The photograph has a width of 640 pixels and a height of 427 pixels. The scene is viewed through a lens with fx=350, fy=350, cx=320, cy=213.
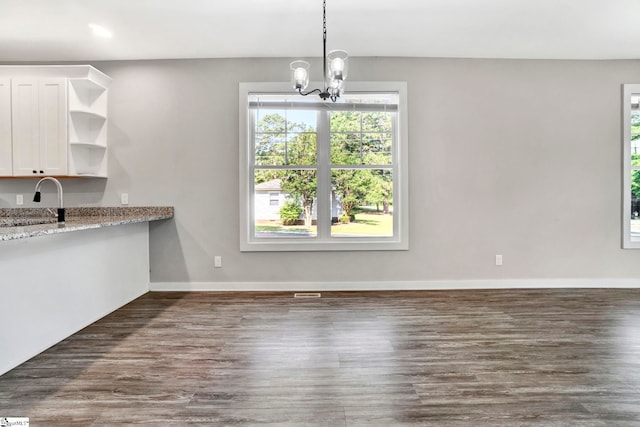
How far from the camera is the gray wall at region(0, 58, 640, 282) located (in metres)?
3.96

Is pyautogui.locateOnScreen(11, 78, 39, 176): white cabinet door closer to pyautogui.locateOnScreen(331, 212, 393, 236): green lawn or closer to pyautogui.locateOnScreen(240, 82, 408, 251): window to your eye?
pyautogui.locateOnScreen(240, 82, 408, 251): window

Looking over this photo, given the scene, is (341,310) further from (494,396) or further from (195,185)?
(195,185)

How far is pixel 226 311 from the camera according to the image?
10.6 feet

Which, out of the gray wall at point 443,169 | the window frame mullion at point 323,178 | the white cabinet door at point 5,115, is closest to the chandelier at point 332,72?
the window frame mullion at point 323,178

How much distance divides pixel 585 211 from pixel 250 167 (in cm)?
389

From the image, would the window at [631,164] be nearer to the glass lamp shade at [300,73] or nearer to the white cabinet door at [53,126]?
the glass lamp shade at [300,73]

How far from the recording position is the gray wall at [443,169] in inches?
156

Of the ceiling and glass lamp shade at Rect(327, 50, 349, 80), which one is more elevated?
the ceiling

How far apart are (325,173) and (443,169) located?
1.35m

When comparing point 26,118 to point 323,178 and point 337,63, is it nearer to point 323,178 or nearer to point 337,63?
point 323,178

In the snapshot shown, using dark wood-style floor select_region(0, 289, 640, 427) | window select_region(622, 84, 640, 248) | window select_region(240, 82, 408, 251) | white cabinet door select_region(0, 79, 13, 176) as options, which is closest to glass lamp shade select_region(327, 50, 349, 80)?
window select_region(240, 82, 408, 251)

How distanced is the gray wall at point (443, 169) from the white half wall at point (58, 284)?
0.65 meters

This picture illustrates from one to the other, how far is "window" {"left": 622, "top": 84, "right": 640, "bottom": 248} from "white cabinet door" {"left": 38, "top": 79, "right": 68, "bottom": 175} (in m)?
6.08

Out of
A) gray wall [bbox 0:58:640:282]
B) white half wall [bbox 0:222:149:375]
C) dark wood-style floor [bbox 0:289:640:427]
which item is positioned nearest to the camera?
dark wood-style floor [bbox 0:289:640:427]
